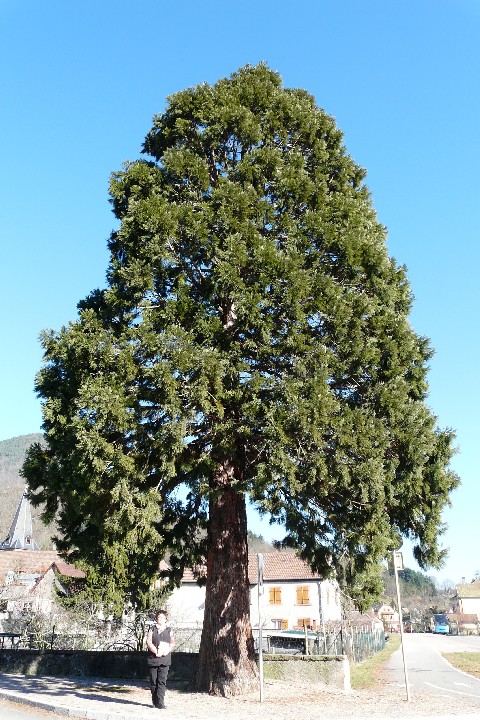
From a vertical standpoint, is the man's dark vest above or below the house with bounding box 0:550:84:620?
below

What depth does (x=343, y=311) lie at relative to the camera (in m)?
11.8

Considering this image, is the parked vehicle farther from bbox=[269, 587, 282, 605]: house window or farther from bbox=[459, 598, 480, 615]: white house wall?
bbox=[269, 587, 282, 605]: house window

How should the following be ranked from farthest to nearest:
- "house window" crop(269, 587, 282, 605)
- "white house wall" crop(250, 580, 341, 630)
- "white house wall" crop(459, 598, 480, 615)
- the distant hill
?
"white house wall" crop(459, 598, 480, 615) < the distant hill < "house window" crop(269, 587, 282, 605) < "white house wall" crop(250, 580, 341, 630)

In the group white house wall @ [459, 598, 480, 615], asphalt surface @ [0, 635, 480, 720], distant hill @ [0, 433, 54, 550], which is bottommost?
white house wall @ [459, 598, 480, 615]

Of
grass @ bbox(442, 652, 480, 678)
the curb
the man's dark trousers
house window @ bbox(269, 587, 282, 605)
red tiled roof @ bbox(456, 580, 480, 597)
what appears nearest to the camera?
the curb

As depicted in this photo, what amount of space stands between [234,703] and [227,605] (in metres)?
1.84

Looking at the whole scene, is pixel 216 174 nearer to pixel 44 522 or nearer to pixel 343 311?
pixel 343 311

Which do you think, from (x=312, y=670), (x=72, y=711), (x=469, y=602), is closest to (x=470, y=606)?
(x=469, y=602)

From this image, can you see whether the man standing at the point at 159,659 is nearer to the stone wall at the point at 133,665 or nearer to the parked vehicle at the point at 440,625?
the stone wall at the point at 133,665

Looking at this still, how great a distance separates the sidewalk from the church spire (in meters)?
66.6

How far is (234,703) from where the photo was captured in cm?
1079

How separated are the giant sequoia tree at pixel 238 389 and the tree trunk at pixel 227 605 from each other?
4 centimetres

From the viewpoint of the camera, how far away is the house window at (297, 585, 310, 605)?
146 ft

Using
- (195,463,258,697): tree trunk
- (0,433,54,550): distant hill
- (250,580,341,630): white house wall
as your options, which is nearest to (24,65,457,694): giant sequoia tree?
(195,463,258,697): tree trunk
